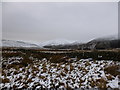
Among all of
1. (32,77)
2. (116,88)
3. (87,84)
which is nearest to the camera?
(116,88)

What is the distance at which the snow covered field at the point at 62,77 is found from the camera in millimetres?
8453

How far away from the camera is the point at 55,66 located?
11.8 metres

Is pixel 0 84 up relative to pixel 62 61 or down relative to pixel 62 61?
down

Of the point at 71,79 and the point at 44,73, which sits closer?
the point at 71,79

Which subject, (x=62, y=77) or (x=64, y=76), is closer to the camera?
(x=62, y=77)

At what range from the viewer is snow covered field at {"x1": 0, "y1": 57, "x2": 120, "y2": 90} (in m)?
8.45

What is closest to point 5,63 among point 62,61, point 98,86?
point 62,61

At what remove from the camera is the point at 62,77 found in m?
9.52

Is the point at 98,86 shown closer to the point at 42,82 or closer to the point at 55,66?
the point at 42,82

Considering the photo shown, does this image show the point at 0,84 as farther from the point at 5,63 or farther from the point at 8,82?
the point at 5,63

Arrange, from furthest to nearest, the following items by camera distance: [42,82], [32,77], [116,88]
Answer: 1. [32,77]
2. [42,82]
3. [116,88]

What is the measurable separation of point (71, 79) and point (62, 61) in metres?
4.26

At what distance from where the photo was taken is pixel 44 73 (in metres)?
10.4

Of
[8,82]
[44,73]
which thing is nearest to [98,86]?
[44,73]
